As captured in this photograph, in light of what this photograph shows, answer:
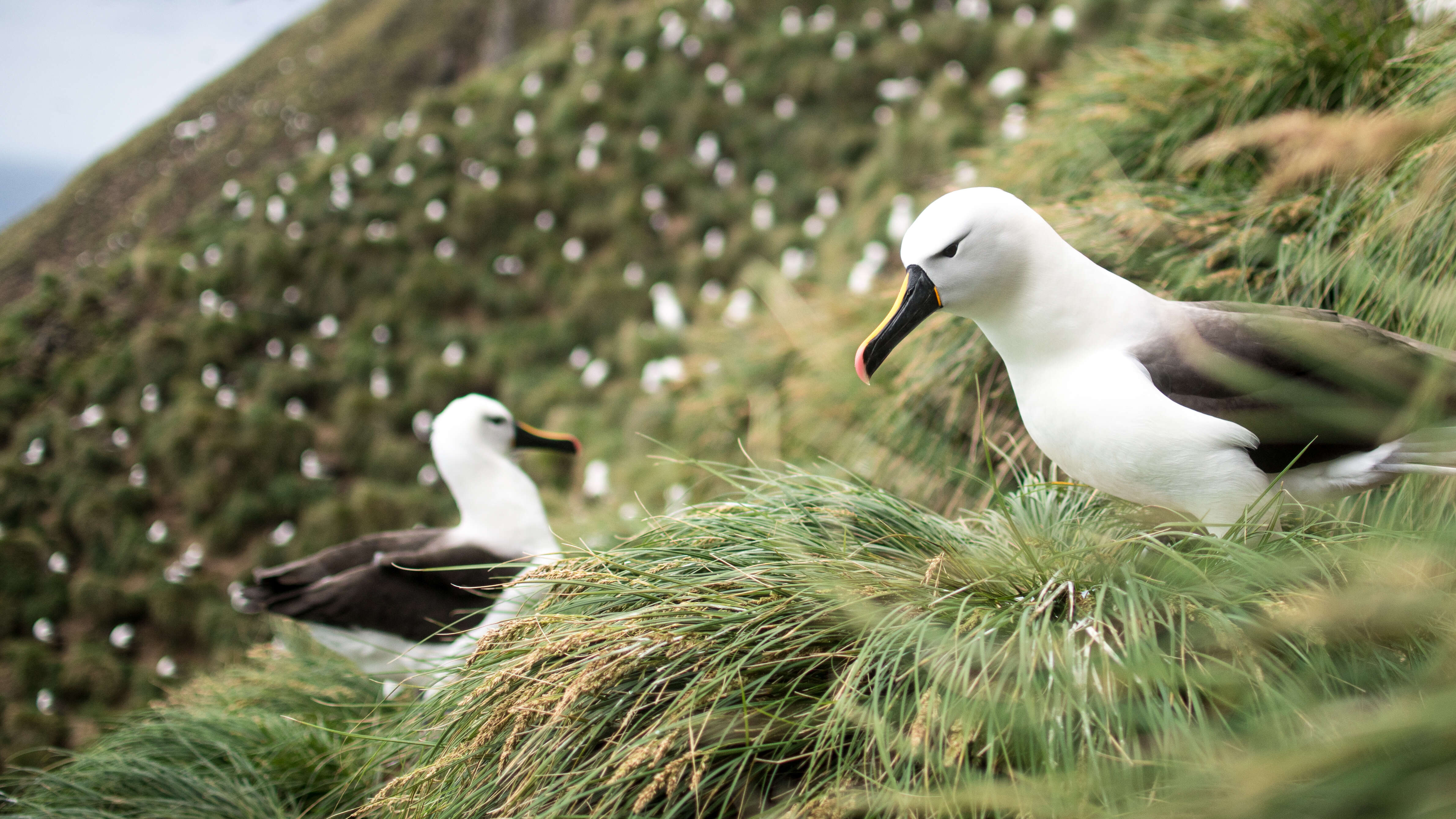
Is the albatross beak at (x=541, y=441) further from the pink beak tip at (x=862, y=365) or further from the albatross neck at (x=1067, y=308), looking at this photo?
the albatross neck at (x=1067, y=308)

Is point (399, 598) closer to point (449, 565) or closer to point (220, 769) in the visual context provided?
point (449, 565)

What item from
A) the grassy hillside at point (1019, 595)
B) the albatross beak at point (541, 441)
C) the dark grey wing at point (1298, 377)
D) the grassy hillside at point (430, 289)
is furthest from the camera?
the grassy hillside at point (430, 289)

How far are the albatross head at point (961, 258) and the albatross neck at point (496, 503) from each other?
186 centimetres

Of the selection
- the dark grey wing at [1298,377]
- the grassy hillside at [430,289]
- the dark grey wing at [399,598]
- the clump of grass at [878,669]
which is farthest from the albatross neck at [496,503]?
the dark grey wing at [1298,377]

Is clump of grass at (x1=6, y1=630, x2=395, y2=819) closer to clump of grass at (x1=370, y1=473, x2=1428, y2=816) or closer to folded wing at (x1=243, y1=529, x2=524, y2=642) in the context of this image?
folded wing at (x1=243, y1=529, x2=524, y2=642)

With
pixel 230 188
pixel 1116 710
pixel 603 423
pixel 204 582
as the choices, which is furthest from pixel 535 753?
pixel 230 188

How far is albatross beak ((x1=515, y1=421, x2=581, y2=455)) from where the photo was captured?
3434 millimetres

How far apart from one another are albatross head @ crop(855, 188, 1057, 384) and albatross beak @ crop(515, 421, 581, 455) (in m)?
1.98

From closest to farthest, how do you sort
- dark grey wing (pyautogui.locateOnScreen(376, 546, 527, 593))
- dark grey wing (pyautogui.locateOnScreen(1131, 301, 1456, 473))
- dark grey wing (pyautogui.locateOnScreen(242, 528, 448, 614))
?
dark grey wing (pyautogui.locateOnScreen(1131, 301, 1456, 473)), dark grey wing (pyautogui.locateOnScreen(376, 546, 527, 593)), dark grey wing (pyautogui.locateOnScreen(242, 528, 448, 614))

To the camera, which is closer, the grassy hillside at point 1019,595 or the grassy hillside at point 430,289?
the grassy hillside at point 1019,595

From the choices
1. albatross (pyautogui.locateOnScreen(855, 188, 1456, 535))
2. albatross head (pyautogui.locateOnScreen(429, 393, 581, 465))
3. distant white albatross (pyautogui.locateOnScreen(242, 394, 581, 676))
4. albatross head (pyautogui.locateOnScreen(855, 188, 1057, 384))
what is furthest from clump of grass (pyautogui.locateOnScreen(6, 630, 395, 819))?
albatross (pyautogui.locateOnScreen(855, 188, 1456, 535))

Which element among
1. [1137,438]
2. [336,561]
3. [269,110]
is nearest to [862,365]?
[1137,438]

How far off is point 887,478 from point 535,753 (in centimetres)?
188

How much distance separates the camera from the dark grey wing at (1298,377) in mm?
1521
